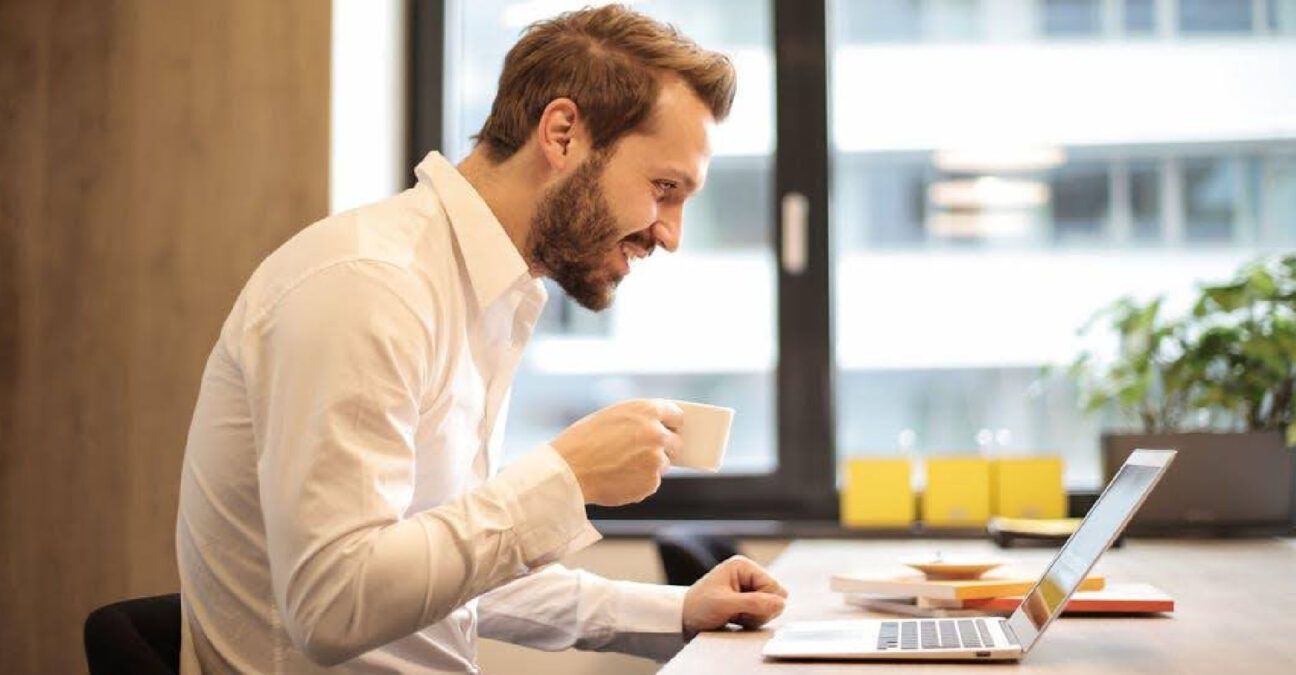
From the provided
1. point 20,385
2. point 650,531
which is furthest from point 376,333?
point 20,385

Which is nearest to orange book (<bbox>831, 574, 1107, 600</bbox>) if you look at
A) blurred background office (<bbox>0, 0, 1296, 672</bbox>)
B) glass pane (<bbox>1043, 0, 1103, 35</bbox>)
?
blurred background office (<bbox>0, 0, 1296, 672</bbox>)

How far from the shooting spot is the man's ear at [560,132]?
5.45 feet

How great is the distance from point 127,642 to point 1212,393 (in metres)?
2.48

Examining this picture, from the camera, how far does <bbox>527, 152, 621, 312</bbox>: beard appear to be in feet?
5.48

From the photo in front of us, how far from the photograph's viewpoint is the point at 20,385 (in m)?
3.30

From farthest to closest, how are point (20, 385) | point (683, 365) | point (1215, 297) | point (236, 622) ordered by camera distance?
point (683, 365) < point (20, 385) < point (1215, 297) < point (236, 622)

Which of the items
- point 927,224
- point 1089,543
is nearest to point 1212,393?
point 927,224

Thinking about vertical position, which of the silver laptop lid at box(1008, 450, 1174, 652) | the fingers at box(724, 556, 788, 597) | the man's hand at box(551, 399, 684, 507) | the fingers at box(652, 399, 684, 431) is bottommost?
the fingers at box(724, 556, 788, 597)

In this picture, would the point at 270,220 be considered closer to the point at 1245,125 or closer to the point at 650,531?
the point at 650,531

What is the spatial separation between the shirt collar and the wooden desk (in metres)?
0.46

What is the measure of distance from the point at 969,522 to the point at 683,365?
825 mm

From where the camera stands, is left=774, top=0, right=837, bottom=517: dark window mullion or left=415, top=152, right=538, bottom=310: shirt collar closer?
left=415, top=152, right=538, bottom=310: shirt collar

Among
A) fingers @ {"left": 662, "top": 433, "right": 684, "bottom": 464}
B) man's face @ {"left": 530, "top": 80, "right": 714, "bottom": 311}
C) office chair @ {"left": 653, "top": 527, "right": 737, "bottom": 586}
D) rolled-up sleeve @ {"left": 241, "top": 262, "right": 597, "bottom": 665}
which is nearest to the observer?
rolled-up sleeve @ {"left": 241, "top": 262, "right": 597, "bottom": 665}

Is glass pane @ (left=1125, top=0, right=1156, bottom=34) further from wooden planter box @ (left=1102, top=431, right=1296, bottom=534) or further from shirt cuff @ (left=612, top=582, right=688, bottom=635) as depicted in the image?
shirt cuff @ (left=612, top=582, right=688, bottom=635)
